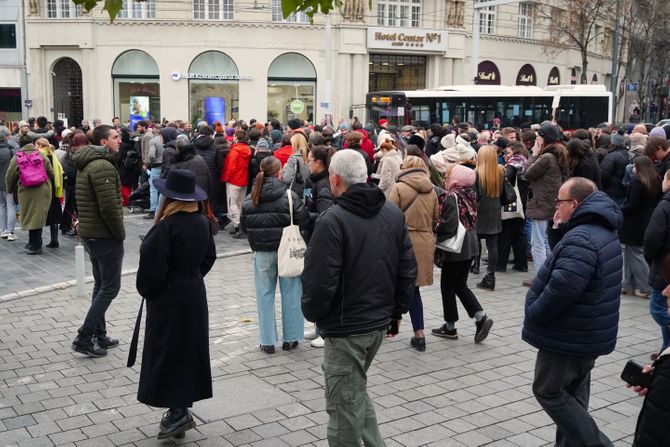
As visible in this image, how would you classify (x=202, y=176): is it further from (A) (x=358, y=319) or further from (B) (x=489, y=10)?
(B) (x=489, y=10)

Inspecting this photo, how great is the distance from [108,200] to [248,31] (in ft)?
106

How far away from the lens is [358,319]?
439 cm

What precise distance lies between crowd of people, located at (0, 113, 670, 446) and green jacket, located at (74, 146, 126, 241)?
1 centimetres

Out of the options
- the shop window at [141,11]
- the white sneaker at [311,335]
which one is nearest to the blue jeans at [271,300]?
the white sneaker at [311,335]

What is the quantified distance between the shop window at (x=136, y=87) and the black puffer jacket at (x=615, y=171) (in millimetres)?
30324

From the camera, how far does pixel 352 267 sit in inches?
173

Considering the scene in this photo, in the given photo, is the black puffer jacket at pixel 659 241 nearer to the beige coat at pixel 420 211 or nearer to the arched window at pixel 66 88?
the beige coat at pixel 420 211

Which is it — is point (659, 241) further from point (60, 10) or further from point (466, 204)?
point (60, 10)

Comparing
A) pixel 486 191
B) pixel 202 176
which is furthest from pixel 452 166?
pixel 202 176

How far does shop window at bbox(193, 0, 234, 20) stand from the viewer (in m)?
37.3

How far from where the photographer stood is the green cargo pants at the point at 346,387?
4.35 m

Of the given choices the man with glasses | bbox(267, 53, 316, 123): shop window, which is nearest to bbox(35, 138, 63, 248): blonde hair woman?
the man with glasses

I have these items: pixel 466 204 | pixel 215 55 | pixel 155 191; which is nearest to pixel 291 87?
pixel 215 55

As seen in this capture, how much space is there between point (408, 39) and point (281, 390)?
36.0 metres
